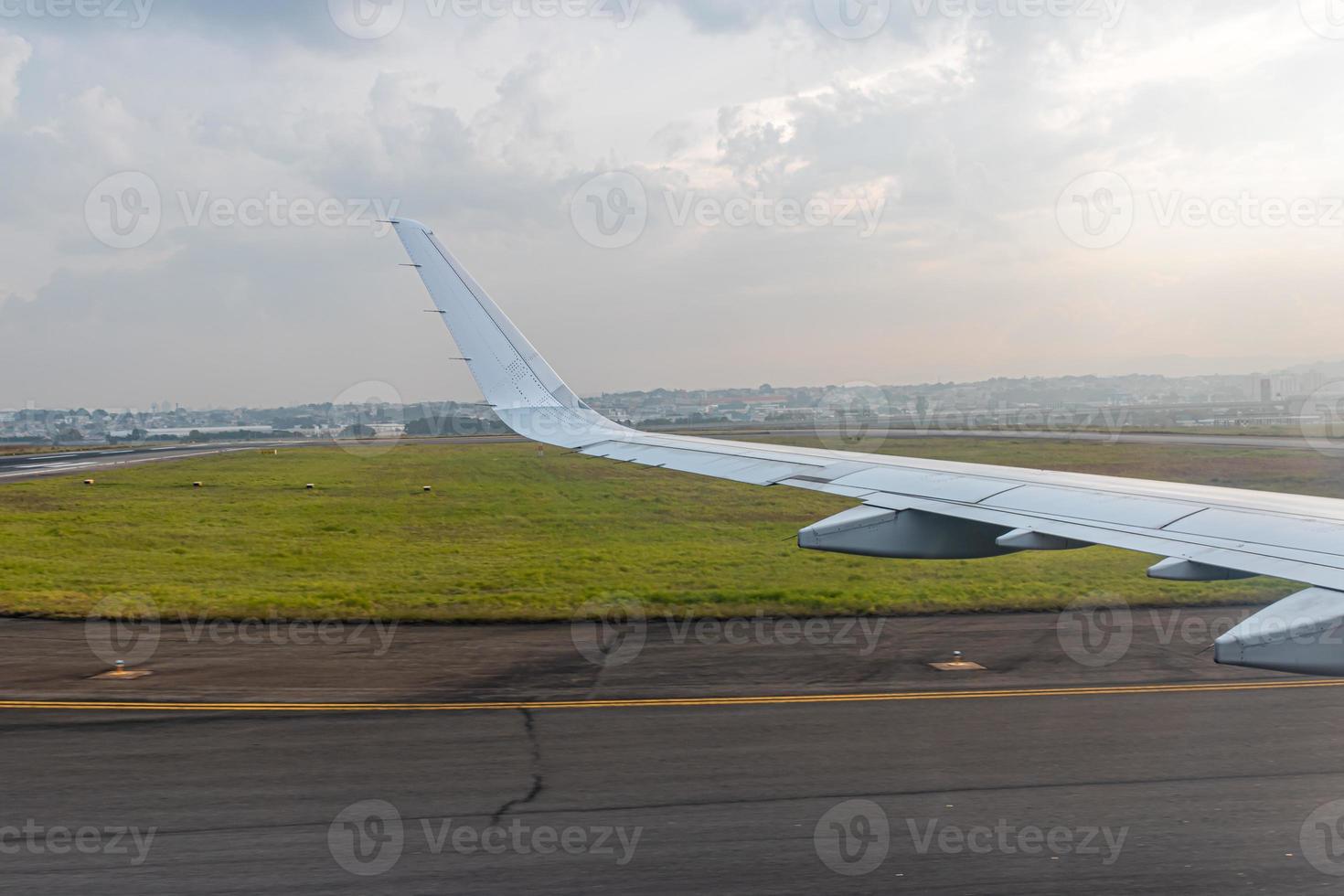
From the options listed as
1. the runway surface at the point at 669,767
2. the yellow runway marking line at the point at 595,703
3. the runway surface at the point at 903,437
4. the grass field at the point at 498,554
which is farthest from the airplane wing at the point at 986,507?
the runway surface at the point at 903,437

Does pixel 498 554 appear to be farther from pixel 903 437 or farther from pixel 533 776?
pixel 903 437

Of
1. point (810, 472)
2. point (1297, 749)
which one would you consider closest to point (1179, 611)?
point (1297, 749)

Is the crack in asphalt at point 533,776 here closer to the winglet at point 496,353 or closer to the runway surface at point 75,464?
the winglet at point 496,353

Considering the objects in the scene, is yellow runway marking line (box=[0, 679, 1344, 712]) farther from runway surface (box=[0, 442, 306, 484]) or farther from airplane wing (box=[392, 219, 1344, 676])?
runway surface (box=[0, 442, 306, 484])

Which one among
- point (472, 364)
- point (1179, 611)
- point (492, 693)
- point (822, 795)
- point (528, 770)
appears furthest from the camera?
point (1179, 611)

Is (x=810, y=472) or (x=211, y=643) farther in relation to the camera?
(x=211, y=643)

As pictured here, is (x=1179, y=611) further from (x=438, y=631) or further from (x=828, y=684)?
(x=438, y=631)

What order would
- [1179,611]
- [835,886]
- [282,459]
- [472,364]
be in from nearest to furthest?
[835,886]
[472,364]
[1179,611]
[282,459]
